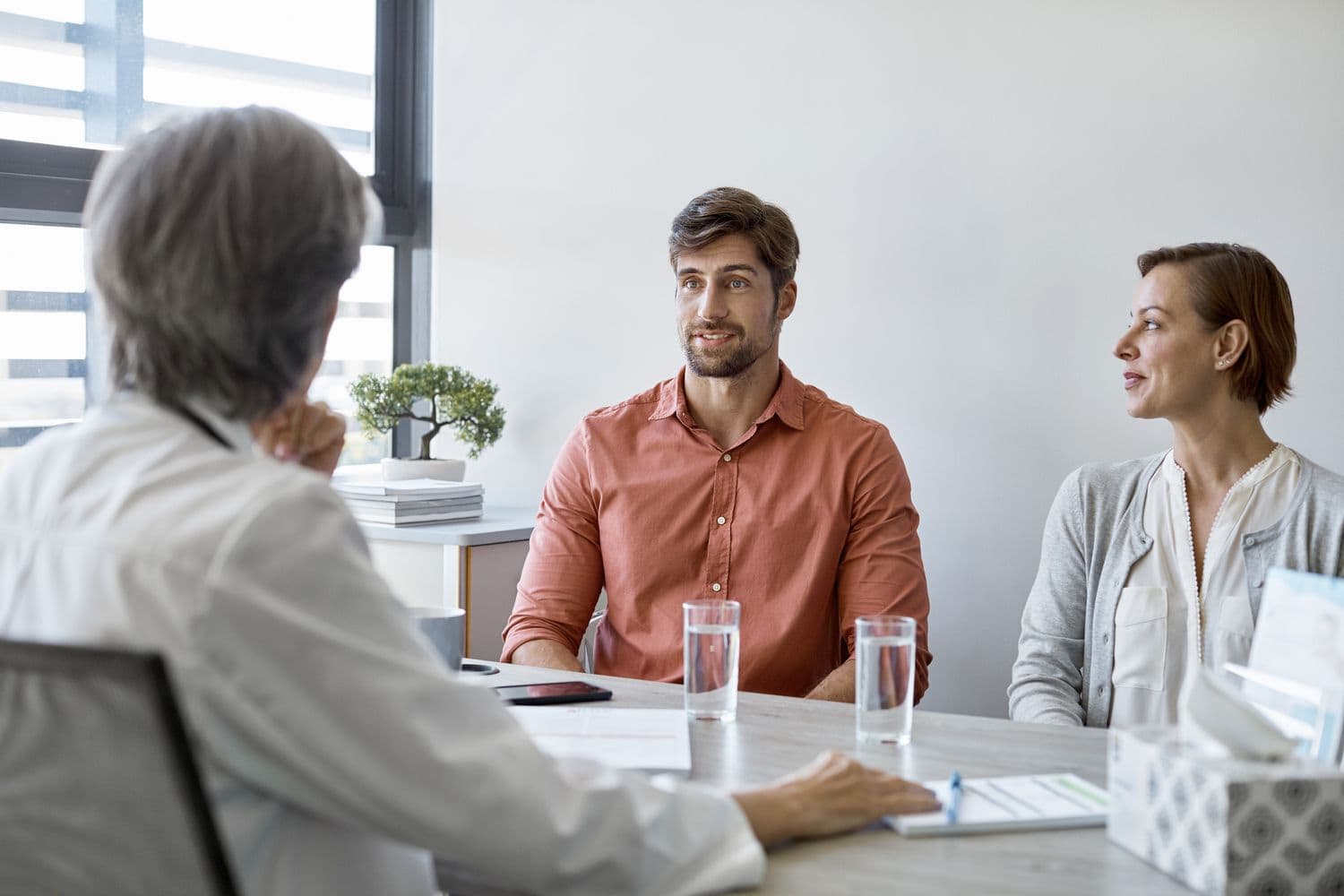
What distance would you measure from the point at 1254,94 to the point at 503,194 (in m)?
1.73

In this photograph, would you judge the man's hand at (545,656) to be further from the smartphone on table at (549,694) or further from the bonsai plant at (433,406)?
the bonsai plant at (433,406)

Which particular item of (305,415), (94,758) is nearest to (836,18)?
(305,415)

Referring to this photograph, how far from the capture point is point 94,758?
2.51ft

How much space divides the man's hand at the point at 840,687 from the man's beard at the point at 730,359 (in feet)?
1.96

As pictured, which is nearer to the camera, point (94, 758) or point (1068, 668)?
point (94, 758)

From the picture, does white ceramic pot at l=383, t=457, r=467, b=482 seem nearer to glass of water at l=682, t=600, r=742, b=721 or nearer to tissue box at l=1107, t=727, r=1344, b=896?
glass of water at l=682, t=600, r=742, b=721

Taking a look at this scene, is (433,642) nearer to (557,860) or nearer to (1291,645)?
(557,860)

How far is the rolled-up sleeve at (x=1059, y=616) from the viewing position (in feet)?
6.92

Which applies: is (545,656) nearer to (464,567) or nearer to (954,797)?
(464,567)

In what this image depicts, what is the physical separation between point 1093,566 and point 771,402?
0.60 m

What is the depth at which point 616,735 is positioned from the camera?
140cm

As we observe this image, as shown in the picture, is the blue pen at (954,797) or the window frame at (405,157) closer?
the blue pen at (954,797)

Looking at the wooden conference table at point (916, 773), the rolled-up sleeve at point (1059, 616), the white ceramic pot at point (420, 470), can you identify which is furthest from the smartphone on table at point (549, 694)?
the white ceramic pot at point (420, 470)

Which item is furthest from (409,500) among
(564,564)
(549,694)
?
(549,694)
